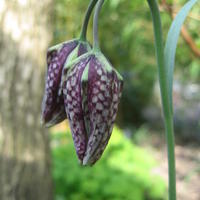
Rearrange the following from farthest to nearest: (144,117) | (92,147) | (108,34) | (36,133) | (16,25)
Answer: (144,117)
(108,34)
(36,133)
(16,25)
(92,147)

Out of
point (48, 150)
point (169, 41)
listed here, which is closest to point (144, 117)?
point (48, 150)

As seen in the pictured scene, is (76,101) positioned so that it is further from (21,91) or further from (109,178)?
(109,178)

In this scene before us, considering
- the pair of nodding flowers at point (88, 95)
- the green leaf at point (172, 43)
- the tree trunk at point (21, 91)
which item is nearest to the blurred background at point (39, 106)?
the tree trunk at point (21, 91)

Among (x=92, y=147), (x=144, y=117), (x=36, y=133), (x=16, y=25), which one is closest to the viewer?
(x=92, y=147)

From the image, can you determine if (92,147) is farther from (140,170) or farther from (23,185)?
(140,170)

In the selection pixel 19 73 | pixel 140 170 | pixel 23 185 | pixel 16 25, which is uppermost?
pixel 16 25

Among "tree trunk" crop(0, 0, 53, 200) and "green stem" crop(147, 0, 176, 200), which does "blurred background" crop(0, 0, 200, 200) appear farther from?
"green stem" crop(147, 0, 176, 200)

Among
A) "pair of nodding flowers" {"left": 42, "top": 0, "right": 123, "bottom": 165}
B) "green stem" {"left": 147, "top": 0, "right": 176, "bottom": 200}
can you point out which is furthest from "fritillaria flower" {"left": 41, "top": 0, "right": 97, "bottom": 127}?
"green stem" {"left": 147, "top": 0, "right": 176, "bottom": 200}
